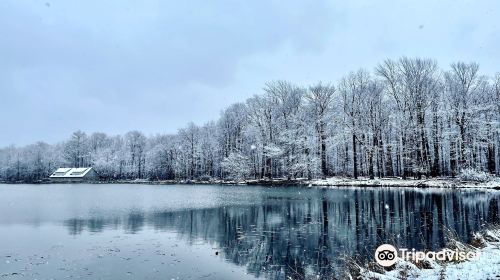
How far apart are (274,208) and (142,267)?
17160mm

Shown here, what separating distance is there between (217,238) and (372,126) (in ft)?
159

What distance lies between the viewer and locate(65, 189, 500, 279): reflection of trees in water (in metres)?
13.8

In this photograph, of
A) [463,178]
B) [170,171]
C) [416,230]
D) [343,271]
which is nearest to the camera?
[343,271]

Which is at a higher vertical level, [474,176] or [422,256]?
[474,176]

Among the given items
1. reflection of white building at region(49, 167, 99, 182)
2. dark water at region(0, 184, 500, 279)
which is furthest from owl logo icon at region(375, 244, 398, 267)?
reflection of white building at region(49, 167, 99, 182)

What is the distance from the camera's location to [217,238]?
18.0 metres

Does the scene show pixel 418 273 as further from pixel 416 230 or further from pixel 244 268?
pixel 416 230

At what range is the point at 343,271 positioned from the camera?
36.2ft

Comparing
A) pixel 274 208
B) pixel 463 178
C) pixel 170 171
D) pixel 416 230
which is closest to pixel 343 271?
pixel 416 230

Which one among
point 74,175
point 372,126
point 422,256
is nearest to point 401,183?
point 372,126

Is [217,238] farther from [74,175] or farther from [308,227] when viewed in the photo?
[74,175]

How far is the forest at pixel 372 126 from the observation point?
5409 centimetres

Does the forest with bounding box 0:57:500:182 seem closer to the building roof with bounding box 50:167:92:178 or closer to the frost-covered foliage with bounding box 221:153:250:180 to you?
the frost-covered foliage with bounding box 221:153:250:180

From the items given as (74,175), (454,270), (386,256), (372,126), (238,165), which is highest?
(372,126)
